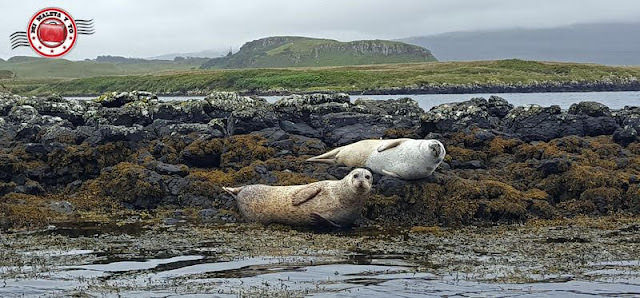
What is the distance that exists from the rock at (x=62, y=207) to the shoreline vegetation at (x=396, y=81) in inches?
2963

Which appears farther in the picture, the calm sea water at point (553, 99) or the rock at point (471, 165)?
the calm sea water at point (553, 99)

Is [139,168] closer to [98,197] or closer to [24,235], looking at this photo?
[98,197]

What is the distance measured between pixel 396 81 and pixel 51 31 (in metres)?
84.8

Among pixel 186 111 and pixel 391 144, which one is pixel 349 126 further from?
pixel 186 111

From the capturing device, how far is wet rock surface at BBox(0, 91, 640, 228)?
16.2 m

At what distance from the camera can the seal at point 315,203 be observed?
49.4 ft

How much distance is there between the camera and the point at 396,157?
1705 cm

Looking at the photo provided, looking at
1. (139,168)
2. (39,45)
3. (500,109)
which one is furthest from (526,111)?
(39,45)

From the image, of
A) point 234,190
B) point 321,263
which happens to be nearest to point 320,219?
point 234,190

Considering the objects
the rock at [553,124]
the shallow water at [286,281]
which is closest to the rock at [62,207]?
the shallow water at [286,281]

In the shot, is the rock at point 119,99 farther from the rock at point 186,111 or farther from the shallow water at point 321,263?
the shallow water at point 321,263

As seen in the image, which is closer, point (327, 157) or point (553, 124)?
point (327, 157)

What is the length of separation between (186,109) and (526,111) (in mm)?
10221

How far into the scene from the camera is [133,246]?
13227 millimetres
